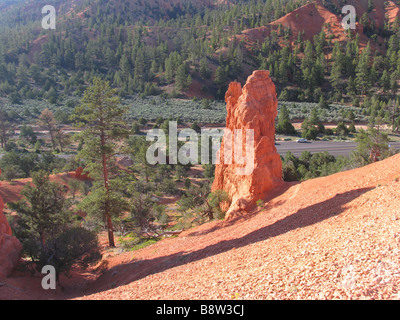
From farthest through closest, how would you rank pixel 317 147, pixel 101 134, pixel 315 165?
pixel 317 147 < pixel 315 165 < pixel 101 134

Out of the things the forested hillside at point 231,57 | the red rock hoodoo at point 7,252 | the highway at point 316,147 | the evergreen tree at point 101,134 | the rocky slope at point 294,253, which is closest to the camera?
the rocky slope at point 294,253

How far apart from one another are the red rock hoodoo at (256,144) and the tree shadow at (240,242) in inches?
146

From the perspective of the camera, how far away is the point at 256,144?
15820 millimetres

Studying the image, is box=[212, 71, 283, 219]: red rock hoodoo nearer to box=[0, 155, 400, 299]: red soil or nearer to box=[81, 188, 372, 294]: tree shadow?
box=[0, 155, 400, 299]: red soil

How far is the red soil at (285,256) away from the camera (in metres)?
5.90

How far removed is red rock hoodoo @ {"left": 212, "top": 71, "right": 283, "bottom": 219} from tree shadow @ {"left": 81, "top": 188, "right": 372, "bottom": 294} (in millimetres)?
3706

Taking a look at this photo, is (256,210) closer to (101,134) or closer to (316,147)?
(101,134)

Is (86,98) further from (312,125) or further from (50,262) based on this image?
(312,125)

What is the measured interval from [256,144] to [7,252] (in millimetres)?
12826

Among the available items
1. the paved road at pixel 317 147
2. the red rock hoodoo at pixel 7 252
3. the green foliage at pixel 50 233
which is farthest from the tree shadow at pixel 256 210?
the paved road at pixel 317 147

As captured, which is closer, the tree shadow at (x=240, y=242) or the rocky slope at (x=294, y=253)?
the rocky slope at (x=294, y=253)

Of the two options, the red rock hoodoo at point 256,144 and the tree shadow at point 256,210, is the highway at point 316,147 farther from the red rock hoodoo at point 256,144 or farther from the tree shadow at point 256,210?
the tree shadow at point 256,210

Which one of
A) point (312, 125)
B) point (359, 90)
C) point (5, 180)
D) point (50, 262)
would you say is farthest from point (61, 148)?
point (359, 90)

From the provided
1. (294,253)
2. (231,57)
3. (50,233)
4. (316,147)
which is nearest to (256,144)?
(294,253)
